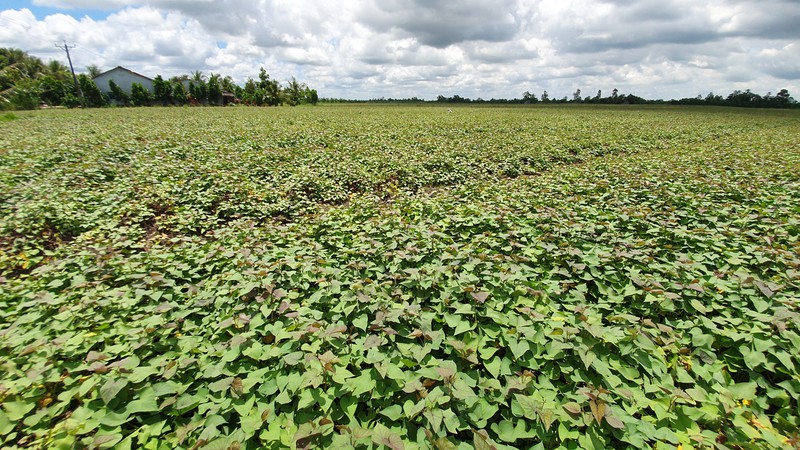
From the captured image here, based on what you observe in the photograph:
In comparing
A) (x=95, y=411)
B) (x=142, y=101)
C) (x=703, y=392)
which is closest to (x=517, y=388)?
(x=703, y=392)

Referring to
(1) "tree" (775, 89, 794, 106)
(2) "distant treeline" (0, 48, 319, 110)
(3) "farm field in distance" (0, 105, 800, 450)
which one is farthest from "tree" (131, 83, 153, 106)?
(1) "tree" (775, 89, 794, 106)

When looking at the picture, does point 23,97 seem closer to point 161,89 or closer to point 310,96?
point 161,89

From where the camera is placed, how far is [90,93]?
158 feet

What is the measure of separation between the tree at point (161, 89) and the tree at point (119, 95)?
4.30 m

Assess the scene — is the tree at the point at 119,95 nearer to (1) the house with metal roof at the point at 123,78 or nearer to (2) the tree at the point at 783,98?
(1) the house with metal roof at the point at 123,78

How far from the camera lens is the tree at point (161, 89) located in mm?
53375

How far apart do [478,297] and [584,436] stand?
117 centimetres

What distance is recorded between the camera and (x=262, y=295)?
128 inches

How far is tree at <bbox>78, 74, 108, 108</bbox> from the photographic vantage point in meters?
47.4

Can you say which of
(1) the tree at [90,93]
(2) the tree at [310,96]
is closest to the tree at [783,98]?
(2) the tree at [310,96]

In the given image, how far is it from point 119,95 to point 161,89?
661cm

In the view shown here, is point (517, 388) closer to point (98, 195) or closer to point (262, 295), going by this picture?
point (262, 295)

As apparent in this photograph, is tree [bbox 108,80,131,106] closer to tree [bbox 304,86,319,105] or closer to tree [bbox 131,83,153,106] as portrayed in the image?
tree [bbox 131,83,153,106]

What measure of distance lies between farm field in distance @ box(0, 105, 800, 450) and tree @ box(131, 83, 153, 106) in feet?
195
